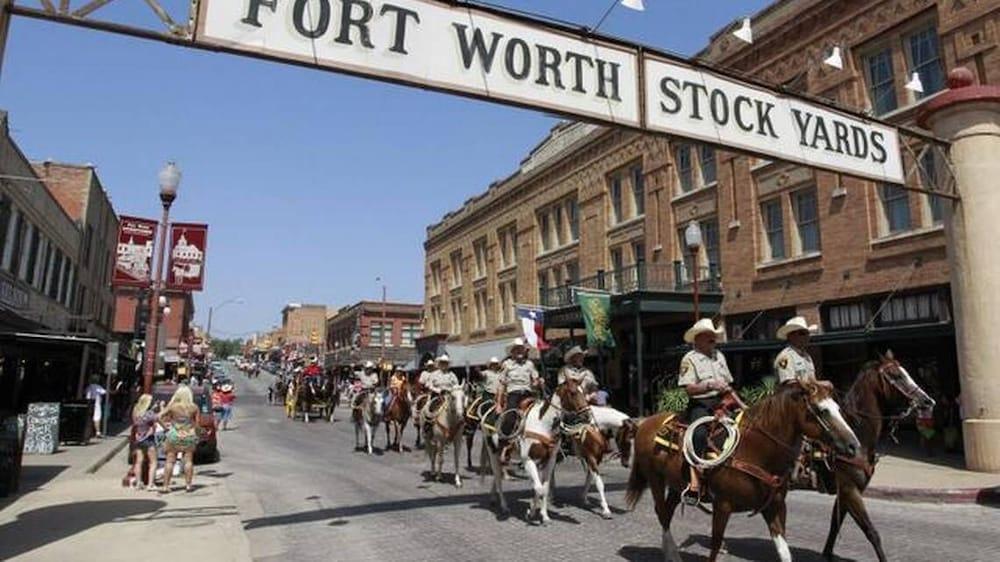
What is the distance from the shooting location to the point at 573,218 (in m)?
37.6

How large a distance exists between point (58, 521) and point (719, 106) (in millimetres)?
10812

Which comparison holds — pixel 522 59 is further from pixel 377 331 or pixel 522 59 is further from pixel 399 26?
pixel 377 331

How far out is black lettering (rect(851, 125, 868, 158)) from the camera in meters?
12.7

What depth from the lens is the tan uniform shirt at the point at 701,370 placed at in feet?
25.1

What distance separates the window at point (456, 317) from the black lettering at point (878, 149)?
3850cm

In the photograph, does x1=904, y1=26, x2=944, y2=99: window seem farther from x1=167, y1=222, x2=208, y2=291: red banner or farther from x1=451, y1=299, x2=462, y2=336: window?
x1=451, y1=299, x2=462, y2=336: window

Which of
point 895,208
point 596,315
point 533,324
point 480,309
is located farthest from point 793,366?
point 480,309

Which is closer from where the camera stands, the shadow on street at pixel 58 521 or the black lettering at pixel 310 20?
the black lettering at pixel 310 20

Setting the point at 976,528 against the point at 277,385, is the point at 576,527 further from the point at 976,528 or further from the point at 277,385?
the point at 277,385

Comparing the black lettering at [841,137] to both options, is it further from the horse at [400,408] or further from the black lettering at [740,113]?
the horse at [400,408]

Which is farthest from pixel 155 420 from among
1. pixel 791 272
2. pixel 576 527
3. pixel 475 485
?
pixel 791 272

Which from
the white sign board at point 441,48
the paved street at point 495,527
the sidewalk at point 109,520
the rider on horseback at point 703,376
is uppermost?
the white sign board at point 441,48

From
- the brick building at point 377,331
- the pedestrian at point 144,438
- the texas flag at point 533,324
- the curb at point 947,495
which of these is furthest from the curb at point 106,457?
the brick building at point 377,331

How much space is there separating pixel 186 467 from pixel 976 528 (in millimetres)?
12317
